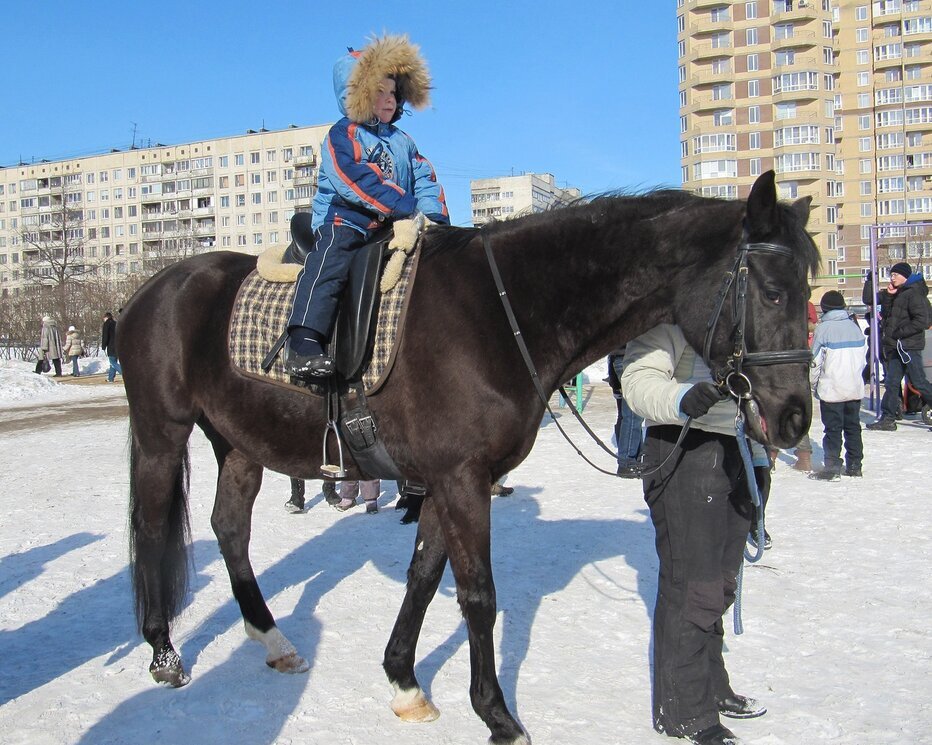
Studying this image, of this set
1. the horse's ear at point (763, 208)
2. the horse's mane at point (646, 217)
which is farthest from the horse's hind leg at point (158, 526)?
the horse's ear at point (763, 208)

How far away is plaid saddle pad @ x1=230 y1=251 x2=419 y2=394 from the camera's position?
3.14 metres

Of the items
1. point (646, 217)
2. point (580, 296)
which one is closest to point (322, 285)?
point (580, 296)

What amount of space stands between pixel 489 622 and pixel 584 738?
0.59 m

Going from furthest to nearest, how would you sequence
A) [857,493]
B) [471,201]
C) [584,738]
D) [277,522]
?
[471,201] < [857,493] < [277,522] < [584,738]

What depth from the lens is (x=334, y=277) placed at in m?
3.22

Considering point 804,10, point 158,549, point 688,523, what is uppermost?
point 804,10

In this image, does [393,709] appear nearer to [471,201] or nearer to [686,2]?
[686,2]

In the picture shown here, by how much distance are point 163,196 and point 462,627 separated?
91.6 meters

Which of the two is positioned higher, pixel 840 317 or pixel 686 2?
pixel 686 2

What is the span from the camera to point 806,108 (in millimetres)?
66000

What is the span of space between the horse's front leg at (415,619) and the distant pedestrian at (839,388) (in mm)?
6060

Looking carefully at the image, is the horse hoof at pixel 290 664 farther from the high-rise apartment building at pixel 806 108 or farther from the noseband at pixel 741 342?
the high-rise apartment building at pixel 806 108

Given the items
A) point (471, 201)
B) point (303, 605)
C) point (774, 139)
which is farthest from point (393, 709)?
point (471, 201)

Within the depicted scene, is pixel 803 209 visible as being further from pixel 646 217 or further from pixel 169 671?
pixel 169 671
